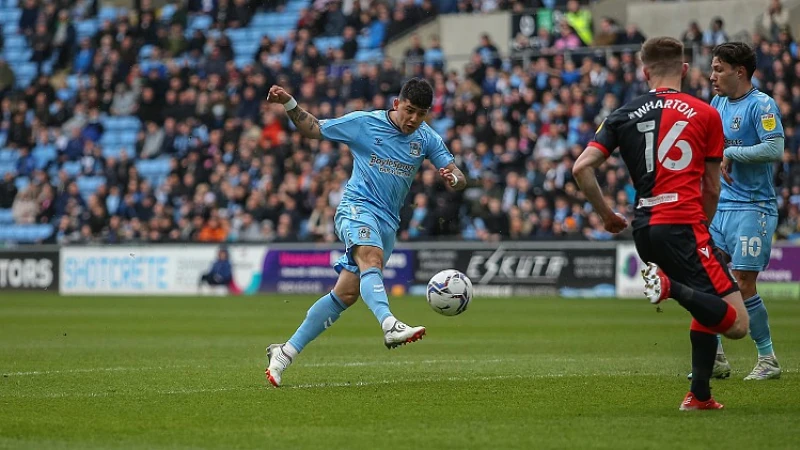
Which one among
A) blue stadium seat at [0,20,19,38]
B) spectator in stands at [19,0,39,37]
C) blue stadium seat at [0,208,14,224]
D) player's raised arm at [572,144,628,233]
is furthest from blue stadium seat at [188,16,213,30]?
player's raised arm at [572,144,628,233]

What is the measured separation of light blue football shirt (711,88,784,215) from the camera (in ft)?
32.5

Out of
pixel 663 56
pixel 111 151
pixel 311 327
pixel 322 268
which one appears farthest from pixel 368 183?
pixel 111 151

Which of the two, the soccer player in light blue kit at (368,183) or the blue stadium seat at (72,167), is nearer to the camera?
the soccer player in light blue kit at (368,183)

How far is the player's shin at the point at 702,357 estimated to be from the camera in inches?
309

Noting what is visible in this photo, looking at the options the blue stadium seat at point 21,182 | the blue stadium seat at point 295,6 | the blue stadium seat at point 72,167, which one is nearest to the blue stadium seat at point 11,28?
the blue stadium seat at point 21,182

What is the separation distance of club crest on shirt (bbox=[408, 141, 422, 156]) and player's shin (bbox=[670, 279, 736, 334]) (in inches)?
126

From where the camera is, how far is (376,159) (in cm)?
1011

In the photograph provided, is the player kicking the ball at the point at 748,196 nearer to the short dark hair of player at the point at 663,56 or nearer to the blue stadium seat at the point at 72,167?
the short dark hair of player at the point at 663,56

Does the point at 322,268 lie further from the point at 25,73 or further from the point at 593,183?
the point at 593,183

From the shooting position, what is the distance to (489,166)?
28.6m

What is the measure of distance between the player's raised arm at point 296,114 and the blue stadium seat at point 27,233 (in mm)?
24697

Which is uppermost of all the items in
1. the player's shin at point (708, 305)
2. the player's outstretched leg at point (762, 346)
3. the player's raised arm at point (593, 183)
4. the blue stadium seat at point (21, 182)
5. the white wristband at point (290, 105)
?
the white wristband at point (290, 105)

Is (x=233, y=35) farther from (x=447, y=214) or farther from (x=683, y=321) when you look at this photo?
(x=683, y=321)

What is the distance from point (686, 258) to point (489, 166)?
21.1 meters
